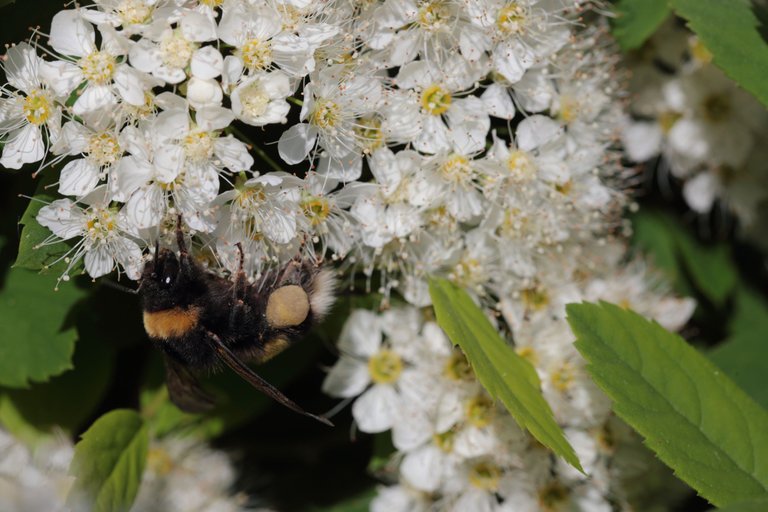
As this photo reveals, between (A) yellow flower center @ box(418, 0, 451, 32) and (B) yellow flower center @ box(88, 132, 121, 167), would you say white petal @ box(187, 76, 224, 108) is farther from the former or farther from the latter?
(A) yellow flower center @ box(418, 0, 451, 32)

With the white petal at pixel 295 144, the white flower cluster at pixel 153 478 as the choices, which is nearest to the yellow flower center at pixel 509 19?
the white petal at pixel 295 144

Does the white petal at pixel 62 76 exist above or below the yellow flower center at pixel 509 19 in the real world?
above

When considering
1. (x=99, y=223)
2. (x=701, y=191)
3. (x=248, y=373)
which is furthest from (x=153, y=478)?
(x=701, y=191)

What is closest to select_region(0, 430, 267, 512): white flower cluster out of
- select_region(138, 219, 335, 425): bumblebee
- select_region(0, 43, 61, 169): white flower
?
select_region(138, 219, 335, 425): bumblebee

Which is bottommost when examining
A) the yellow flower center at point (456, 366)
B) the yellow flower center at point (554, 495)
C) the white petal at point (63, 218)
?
the yellow flower center at point (554, 495)

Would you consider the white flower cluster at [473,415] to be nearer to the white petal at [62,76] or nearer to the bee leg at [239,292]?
the bee leg at [239,292]

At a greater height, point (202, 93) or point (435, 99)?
point (202, 93)

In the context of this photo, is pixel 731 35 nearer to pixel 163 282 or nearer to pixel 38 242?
pixel 163 282
